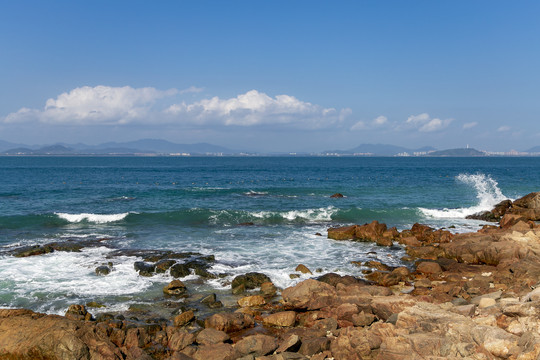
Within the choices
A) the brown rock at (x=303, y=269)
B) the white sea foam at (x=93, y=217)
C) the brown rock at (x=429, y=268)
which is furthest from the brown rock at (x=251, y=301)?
the white sea foam at (x=93, y=217)

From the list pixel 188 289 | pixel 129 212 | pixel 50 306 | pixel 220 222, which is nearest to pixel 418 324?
pixel 188 289

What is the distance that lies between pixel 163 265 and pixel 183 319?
7.33 meters

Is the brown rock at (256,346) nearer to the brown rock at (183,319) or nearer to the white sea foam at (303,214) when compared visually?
the brown rock at (183,319)

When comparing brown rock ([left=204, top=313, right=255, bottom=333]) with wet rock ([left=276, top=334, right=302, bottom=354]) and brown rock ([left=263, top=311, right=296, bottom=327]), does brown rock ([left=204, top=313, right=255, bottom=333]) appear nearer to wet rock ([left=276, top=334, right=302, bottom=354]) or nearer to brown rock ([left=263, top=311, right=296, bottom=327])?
brown rock ([left=263, top=311, right=296, bottom=327])

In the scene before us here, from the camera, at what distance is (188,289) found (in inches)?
744

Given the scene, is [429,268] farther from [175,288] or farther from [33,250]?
[33,250]

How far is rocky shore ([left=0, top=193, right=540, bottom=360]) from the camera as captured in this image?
1107cm

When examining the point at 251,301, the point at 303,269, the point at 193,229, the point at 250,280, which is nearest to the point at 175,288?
the point at 250,280

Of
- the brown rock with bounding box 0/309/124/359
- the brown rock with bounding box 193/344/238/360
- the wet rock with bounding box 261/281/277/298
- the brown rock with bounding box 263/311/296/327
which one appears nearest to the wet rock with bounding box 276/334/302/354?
the brown rock with bounding box 193/344/238/360

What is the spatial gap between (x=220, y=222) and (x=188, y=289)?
58.5ft

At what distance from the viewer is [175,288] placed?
18.3 meters

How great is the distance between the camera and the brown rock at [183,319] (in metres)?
14.6

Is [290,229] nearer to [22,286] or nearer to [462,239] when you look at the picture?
[462,239]

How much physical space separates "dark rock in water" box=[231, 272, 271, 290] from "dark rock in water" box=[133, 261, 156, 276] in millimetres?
4943
